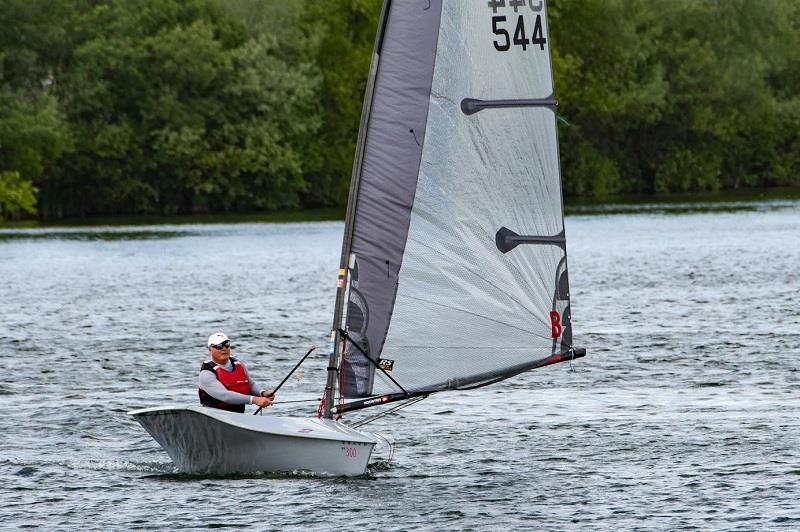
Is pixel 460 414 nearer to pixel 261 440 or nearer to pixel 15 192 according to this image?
pixel 261 440

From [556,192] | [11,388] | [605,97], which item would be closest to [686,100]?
[605,97]

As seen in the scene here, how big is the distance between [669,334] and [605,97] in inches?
3347

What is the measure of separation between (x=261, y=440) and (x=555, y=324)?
4.10 metres

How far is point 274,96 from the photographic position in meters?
108

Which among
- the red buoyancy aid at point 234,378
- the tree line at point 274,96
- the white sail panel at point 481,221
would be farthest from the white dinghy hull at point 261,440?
the tree line at point 274,96

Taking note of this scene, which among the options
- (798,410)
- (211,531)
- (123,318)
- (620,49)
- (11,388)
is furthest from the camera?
(620,49)

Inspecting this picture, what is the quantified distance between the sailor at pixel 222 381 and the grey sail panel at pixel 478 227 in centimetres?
146

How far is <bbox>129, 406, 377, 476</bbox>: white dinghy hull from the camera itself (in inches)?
797

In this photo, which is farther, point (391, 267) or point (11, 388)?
point (11, 388)

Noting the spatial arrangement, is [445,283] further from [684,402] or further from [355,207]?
[684,402]

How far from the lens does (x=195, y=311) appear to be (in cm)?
5012

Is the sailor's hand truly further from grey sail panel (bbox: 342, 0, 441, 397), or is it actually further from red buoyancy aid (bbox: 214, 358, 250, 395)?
grey sail panel (bbox: 342, 0, 441, 397)

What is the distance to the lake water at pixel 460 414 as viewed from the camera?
20.5m

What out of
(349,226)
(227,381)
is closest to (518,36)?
(349,226)
